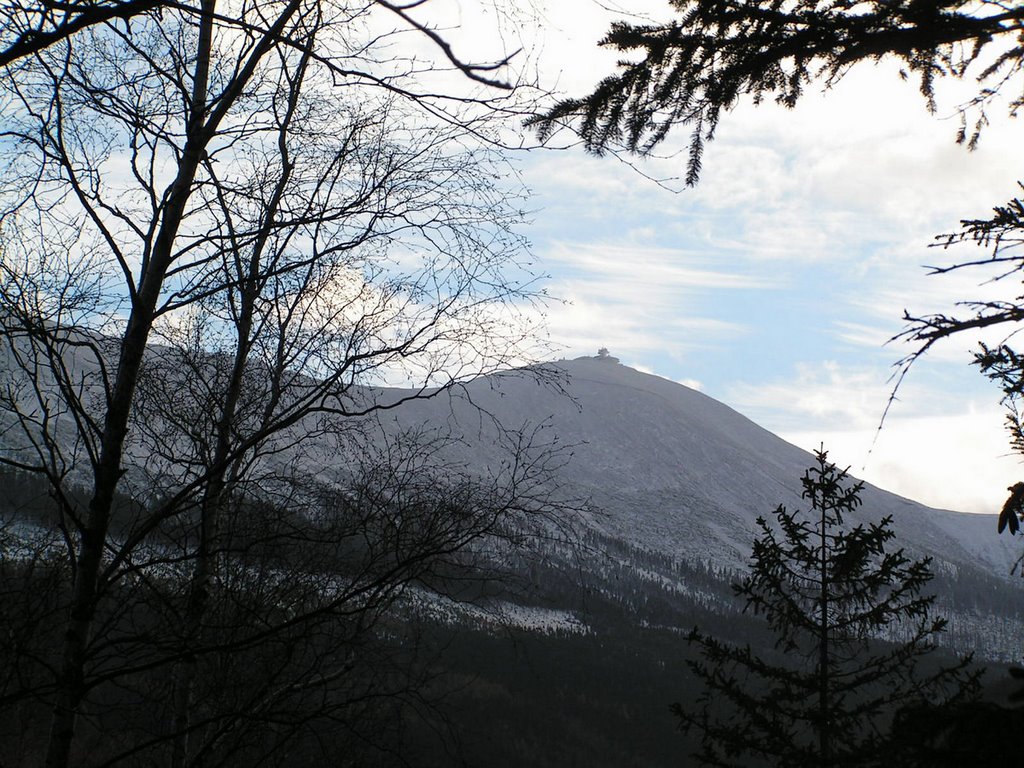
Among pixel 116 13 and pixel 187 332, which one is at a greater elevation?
pixel 116 13

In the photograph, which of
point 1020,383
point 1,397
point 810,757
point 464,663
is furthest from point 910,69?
point 464,663

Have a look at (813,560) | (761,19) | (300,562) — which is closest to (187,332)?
(300,562)

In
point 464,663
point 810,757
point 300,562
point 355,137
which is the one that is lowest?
point 464,663

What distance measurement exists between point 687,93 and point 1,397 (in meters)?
3.94

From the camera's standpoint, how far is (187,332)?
310 inches

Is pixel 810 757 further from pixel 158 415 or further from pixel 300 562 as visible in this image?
pixel 158 415

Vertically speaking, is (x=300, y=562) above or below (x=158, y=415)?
below

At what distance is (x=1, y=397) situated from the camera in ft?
14.0

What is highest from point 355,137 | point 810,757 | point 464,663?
point 355,137

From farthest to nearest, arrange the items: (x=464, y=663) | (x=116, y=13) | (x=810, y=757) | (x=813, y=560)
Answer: (x=464, y=663)
(x=813, y=560)
(x=810, y=757)
(x=116, y=13)

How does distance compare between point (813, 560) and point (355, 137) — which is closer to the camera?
point (355, 137)

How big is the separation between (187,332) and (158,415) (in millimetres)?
1183

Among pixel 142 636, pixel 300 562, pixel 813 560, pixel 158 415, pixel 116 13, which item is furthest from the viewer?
pixel 813 560

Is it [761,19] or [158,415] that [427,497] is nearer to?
[158,415]
